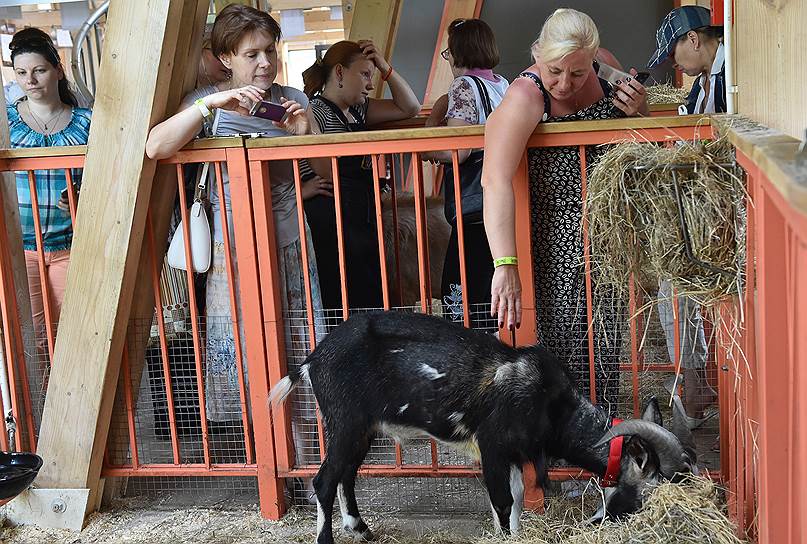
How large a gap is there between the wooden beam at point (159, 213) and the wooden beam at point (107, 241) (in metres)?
0.08

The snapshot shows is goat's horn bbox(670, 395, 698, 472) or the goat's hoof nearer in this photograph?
goat's horn bbox(670, 395, 698, 472)

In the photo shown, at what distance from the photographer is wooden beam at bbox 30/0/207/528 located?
339 cm

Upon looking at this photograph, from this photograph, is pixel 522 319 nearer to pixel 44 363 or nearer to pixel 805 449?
pixel 805 449

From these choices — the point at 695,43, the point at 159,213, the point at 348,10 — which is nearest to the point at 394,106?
the point at 695,43

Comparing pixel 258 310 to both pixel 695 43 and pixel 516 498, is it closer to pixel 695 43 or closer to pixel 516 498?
pixel 516 498

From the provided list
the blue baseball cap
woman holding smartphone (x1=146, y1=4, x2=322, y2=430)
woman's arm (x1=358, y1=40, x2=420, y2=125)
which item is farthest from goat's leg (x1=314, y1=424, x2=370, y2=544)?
woman's arm (x1=358, y1=40, x2=420, y2=125)

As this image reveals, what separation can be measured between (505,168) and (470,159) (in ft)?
1.87

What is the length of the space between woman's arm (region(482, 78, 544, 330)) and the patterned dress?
0.51 ft

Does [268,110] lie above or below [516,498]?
above

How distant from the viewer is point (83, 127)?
4.18 meters

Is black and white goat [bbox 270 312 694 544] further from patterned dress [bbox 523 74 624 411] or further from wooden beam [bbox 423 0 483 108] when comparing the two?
wooden beam [bbox 423 0 483 108]

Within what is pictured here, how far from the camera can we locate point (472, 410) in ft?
10.2

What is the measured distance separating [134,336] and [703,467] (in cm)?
231

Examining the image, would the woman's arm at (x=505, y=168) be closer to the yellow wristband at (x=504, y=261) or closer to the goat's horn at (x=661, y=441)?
the yellow wristband at (x=504, y=261)
